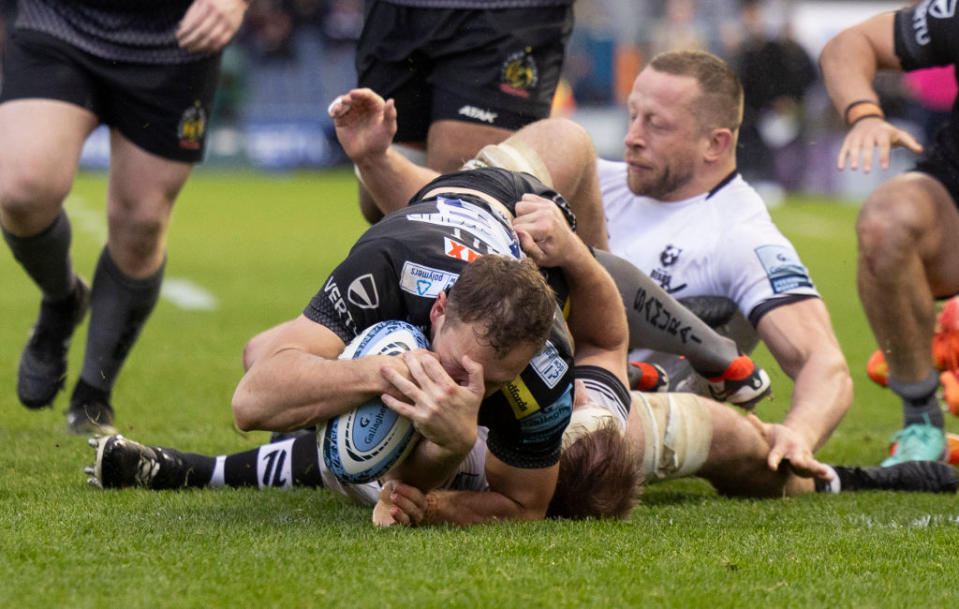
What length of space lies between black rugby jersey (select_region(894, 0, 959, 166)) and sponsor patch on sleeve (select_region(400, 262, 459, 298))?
2384mm

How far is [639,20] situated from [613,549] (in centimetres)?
2128

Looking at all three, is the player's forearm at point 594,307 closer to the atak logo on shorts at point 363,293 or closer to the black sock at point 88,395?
the atak logo on shorts at point 363,293

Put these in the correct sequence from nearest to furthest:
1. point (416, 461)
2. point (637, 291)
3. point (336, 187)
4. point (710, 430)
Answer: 1. point (416, 461)
2. point (710, 430)
3. point (637, 291)
4. point (336, 187)

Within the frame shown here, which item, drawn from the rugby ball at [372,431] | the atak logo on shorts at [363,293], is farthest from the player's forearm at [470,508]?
the atak logo on shorts at [363,293]

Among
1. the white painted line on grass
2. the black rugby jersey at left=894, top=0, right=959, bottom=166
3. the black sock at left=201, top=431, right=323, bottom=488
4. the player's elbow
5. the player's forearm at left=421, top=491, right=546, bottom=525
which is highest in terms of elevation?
the black rugby jersey at left=894, top=0, right=959, bottom=166

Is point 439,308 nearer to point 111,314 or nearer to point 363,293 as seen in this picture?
point 363,293

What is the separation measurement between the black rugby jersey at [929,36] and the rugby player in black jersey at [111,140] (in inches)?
90.4

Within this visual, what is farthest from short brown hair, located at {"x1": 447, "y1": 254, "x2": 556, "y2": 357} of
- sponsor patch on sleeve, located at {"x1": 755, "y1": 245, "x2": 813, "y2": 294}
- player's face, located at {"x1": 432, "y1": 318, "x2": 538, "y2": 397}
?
sponsor patch on sleeve, located at {"x1": 755, "y1": 245, "x2": 813, "y2": 294}

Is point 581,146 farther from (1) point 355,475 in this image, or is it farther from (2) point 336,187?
(2) point 336,187

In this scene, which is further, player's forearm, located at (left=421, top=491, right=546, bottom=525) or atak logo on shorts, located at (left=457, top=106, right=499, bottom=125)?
atak logo on shorts, located at (left=457, top=106, right=499, bottom=125)

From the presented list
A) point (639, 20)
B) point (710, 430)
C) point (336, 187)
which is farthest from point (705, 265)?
point (639, 20)

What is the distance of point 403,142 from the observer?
521 centimetres

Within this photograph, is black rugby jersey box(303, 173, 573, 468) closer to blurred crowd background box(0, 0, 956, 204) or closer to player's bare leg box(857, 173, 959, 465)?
player's bare leg box(857, 173, 959, 465)

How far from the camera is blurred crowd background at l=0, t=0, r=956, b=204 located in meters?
18.8
